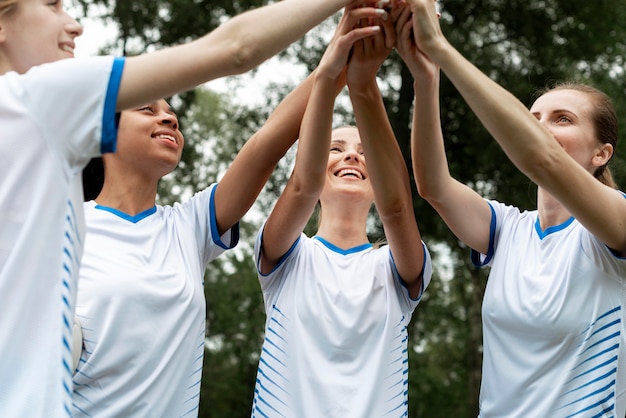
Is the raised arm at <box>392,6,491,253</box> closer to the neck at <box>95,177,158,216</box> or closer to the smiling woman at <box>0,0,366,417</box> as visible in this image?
the neck at <box>95,177,158,216</box>

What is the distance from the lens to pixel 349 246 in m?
4.31

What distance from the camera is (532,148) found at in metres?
3.22

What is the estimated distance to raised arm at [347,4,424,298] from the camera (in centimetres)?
387

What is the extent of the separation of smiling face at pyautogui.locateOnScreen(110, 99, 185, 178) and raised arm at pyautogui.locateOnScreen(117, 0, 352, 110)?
1296mm

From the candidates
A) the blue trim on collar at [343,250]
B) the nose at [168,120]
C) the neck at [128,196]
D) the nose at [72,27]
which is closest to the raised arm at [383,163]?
the blue trim on collar at [343,250]

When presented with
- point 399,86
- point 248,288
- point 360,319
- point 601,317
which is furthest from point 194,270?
point 248,288

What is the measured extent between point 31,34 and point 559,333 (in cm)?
222

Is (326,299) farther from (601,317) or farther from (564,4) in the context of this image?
(564,4)

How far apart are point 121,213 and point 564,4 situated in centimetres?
1356

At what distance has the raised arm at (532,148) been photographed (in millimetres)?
3209

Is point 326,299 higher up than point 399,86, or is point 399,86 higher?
point 399,86

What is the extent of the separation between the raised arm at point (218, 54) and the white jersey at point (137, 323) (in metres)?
1.20

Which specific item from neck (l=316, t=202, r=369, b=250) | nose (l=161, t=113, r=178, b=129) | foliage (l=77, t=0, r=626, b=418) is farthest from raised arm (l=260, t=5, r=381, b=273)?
foliage (l=77, t=0, r=626, b=418)

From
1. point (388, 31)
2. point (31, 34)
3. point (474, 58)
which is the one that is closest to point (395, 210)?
point (388, 31)
